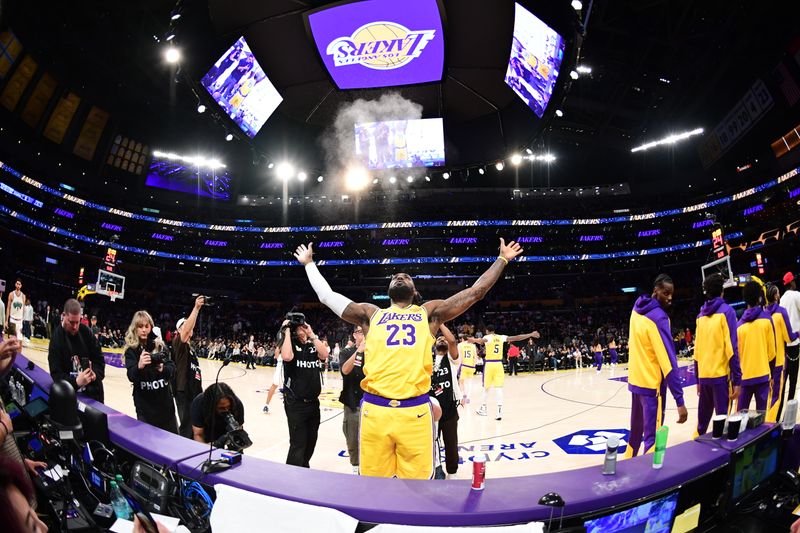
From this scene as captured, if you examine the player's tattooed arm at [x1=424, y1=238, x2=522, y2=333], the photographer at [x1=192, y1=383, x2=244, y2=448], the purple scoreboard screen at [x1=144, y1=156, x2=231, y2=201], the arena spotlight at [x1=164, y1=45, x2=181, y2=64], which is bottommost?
the photographer at [x1=192, y1=383, x2=244, y2=448]

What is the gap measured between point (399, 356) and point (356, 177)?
1001 centimetres

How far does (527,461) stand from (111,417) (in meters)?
4.75

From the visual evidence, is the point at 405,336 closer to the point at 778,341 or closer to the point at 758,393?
the point at 758,393

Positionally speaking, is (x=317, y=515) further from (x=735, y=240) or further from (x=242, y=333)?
(x=735, y=240)

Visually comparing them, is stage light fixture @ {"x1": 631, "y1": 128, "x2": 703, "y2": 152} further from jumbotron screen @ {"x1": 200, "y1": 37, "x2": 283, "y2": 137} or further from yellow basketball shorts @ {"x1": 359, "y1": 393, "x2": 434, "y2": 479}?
yellow basketball shorts @ {"x1": 359, "y1": 393, "x2": 434, "y2": 479}

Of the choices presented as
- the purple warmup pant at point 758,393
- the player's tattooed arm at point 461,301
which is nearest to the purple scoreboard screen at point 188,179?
the player's tattooed arm at point 461,301

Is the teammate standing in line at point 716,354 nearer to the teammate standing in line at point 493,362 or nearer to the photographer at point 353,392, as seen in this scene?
the photographer at point 353,392

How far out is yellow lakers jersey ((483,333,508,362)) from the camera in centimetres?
988

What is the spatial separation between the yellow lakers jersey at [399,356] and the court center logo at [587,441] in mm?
4298

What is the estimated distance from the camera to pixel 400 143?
10336mm

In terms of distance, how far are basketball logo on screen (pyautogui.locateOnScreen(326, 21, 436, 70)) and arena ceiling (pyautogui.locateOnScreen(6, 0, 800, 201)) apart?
501 mm

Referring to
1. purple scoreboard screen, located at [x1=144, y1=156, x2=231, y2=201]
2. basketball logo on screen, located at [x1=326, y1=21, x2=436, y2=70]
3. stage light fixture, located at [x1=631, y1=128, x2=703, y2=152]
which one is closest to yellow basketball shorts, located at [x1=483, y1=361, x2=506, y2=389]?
basketball logo on screen, located at [x1=326, y1=21, x2=436, y2=70]

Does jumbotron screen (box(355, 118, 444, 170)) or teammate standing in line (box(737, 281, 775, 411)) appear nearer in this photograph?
teammate standing in line (box(737, 281, 775, 411))

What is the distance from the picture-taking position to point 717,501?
9.29 ft
